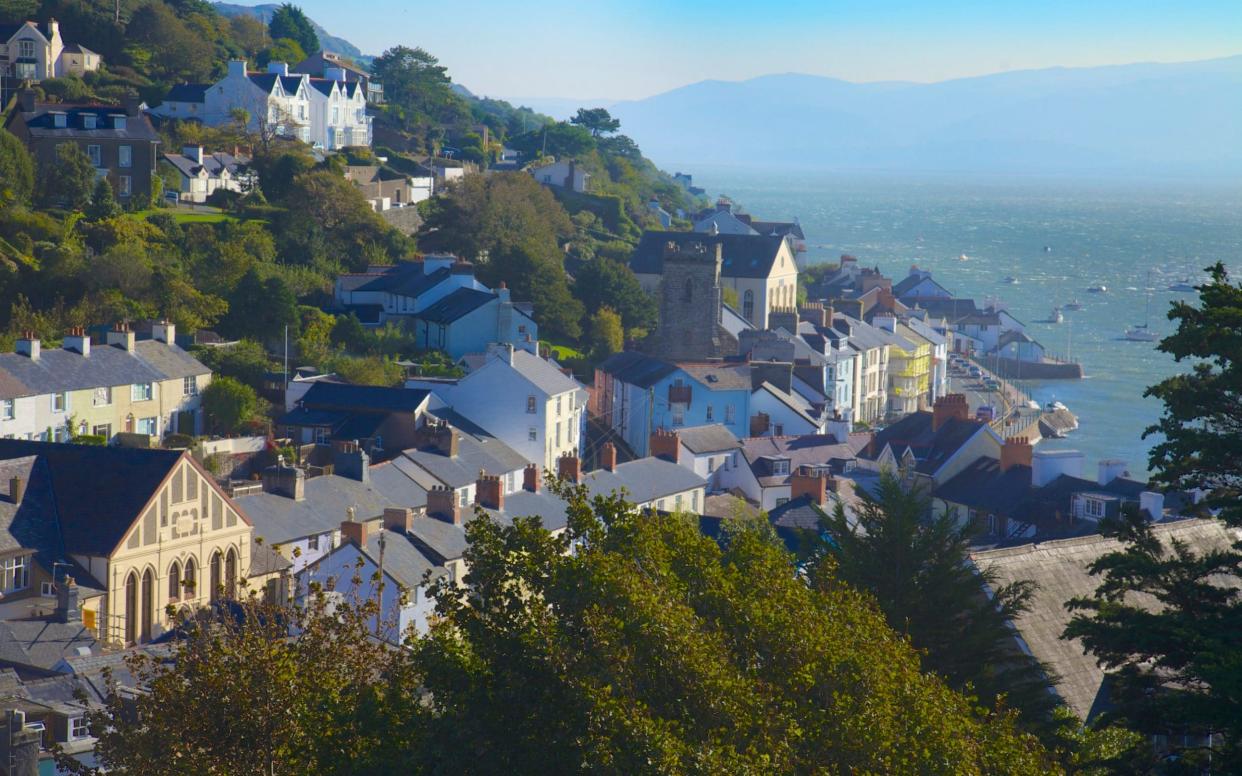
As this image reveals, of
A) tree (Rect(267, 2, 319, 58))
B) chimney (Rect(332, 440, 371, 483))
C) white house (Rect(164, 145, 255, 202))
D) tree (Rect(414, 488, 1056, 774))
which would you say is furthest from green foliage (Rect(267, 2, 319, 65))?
tree (Rect(414, 488, 1056, 774))

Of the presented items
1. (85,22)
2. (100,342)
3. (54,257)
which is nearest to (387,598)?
(100,342)

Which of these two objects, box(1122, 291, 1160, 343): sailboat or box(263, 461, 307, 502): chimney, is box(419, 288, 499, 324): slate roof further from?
box(1122, 291, 1160, 343): sailboat

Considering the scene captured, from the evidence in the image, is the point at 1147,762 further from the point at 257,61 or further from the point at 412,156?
the point at 257,61

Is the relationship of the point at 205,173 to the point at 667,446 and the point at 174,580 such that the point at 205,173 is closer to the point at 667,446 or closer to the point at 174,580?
the point at 667,446

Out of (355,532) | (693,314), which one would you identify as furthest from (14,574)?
(693,314)

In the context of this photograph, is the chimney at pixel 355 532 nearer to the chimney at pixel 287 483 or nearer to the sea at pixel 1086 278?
the chimney at pixel 287 483
